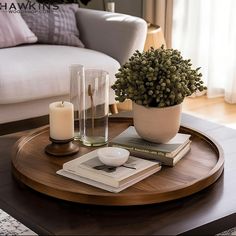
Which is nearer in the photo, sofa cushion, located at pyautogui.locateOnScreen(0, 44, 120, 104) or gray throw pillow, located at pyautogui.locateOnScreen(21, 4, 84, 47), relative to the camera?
sofa cushion, located at pyautogui.locateOnScreen(0, 44, 120, 104)

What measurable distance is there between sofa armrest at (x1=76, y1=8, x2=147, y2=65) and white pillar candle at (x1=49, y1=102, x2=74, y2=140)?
145 cm

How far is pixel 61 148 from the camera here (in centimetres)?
186

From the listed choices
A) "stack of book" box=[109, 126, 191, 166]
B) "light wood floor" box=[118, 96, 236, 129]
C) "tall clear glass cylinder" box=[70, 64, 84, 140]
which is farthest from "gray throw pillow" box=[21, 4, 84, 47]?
"stack of book" box=[109, 126, 191, 166]

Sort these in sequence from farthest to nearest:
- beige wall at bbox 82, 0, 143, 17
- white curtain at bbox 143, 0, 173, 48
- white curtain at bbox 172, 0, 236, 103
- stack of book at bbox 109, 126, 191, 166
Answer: beige wall at bbox 82, 0, 143, 17
white curtain at bbox 143, 0, 173, 48
white curtain at bbox 172, 0, 236, 103
stack of book at bbox 109, 126, 191, 166

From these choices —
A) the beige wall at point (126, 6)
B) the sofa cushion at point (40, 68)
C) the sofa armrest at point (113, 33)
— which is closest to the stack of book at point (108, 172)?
the sofa cushion at point (40, 68)

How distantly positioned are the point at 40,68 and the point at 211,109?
1329mm

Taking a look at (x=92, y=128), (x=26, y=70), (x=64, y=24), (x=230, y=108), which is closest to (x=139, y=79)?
(x=92, y=128)

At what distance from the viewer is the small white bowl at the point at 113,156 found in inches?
66.5

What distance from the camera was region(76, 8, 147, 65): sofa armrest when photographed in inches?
127

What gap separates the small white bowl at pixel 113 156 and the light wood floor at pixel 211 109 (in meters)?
1.83

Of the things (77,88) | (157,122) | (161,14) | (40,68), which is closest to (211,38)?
(161,14)

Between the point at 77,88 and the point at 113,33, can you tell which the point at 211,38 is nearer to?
the point at 113,33

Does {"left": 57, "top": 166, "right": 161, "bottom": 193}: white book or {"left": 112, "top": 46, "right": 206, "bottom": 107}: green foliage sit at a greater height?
{"left": 112, "top": 46, "right": 206, "bottom": 107}: green foliage

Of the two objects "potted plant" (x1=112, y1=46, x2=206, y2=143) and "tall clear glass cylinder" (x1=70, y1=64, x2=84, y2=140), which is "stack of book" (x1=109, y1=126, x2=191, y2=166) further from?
"tall clear glass cylinder" (x1=70, y1=64, x2=84, y2=140)
